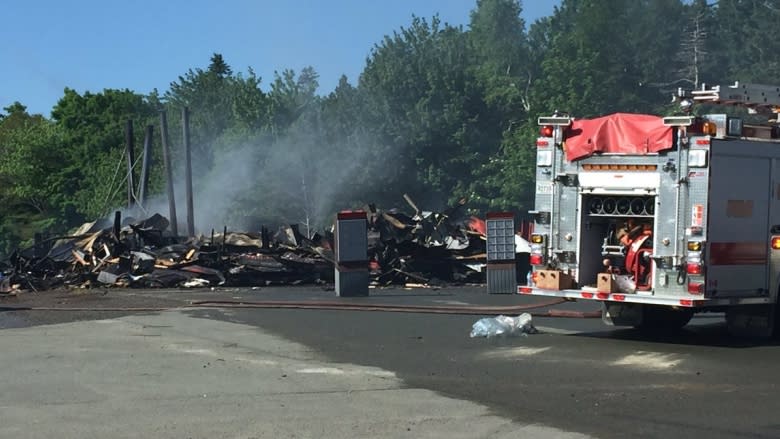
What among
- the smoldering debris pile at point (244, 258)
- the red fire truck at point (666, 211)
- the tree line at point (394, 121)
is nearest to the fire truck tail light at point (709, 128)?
the red fire truck at point (666, 211)

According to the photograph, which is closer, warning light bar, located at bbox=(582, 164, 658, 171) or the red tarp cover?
the red tarp cover

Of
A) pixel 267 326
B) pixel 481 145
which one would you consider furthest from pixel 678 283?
pixel 481 145

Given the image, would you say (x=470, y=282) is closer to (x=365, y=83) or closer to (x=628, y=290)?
(x=628, y=290)

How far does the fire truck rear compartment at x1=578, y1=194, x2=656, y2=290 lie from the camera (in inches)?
585

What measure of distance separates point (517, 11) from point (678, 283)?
86.8 metres

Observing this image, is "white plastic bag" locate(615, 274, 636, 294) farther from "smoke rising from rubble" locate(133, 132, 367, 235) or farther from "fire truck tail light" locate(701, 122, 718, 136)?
"smoke rising from rubble" locate(133, 132, 367, 235)

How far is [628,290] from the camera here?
584 inches

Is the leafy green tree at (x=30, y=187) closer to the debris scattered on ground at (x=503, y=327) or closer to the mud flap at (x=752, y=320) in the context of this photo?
the debris scattered on ground at (x=503, y=327)

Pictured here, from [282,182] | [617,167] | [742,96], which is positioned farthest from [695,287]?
[282,182]

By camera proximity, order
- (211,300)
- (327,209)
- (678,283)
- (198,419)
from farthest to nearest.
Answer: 1. (327,209)
2. (211,300)
3. (678,283)
4. (198,419)

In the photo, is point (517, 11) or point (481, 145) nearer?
point (481, 145)

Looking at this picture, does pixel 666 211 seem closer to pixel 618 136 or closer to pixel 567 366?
pixel 618 136

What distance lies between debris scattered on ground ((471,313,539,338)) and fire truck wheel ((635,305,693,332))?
177 cm

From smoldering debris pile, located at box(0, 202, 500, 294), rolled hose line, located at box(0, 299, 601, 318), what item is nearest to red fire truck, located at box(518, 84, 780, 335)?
rolled hose line, located at box(0, 299, 601, 318)
